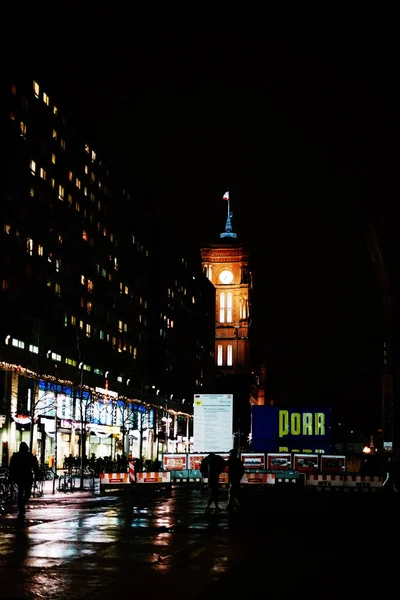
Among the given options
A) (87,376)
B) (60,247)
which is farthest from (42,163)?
(87,376)

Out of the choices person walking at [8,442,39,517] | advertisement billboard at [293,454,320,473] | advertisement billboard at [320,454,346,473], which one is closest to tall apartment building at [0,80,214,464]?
advertisement billboard at [293,454,320,473]

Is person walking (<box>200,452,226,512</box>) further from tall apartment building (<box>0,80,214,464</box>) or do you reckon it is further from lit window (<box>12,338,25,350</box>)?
lit window (<box>12,338,25,350</box>)

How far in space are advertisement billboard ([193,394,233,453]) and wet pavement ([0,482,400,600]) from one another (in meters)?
13.4

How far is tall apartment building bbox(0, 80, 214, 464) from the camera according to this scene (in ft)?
246

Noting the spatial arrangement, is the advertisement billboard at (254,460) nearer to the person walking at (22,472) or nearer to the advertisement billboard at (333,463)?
the advertisement billboard at (333,463)

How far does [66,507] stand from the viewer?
3262cm

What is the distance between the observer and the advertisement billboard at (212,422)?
46000 millimetres

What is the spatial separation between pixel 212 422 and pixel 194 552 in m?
28.3

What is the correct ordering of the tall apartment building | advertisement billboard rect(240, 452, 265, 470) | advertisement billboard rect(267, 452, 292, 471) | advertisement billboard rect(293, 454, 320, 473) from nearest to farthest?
advertisement billboard rect(293, 454, 320, 473), advertisement billboard rect(267, 452, 292, 471), advertisement billboard rect(240, 452, 265, 470), the tall apartment building

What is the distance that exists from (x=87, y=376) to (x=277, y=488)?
48326mm

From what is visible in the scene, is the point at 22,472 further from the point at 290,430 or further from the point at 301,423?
the point at 301,423

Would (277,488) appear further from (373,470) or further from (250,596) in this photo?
(250,596)

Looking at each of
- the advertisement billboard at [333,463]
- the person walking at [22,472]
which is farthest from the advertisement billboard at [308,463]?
the person walking at [22,472]

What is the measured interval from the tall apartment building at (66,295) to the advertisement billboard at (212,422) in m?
13.9
